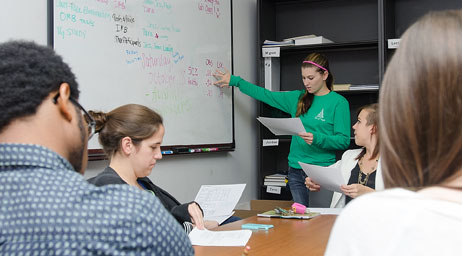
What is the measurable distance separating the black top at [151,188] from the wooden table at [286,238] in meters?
0.18

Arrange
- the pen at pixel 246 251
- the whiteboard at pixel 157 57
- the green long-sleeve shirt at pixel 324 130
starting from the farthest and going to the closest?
the green long-sleeve shirt at pixel 324 130, the whiteboard at pixel 157 57, the pen at pixel 246 251

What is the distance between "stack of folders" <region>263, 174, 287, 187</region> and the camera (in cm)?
433

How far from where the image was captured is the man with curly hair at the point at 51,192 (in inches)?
30.8

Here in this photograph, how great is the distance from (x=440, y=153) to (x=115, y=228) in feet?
1.54

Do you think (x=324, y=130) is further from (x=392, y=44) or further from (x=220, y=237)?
(x=220, y=237)

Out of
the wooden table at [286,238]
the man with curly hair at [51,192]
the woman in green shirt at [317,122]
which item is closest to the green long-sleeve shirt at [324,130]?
the woman in green shirt at [317,122]

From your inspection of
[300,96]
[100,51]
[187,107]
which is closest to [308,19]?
[300,96]

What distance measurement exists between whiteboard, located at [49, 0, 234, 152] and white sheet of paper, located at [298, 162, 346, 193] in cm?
104

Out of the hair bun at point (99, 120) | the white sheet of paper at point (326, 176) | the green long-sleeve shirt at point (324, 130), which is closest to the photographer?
the hair bun at point (99, 120)

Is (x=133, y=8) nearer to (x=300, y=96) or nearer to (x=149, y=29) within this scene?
(x=149, y=29)

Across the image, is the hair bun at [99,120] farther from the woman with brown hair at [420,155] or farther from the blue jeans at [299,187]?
the blue jeans at [299,187]

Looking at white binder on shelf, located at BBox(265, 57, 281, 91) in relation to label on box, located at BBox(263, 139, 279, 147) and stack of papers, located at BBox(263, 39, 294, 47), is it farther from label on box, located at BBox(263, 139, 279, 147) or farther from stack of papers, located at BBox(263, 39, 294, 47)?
label on box, located at BBox(263, 139, 279, 147)

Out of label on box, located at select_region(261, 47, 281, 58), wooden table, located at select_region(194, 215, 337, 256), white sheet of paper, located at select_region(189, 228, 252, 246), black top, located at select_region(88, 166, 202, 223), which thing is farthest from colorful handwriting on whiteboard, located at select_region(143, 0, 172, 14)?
white sheet of paper, located at select_region(189, 228, 252, 246)

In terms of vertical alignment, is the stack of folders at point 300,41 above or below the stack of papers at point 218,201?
above
